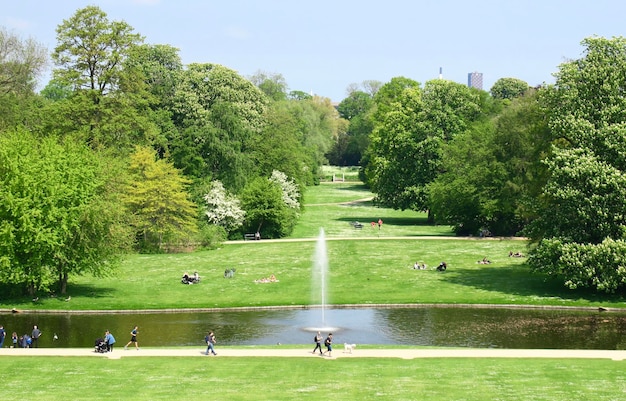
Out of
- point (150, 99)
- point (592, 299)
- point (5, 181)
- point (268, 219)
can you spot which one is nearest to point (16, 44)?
point (150, 99)

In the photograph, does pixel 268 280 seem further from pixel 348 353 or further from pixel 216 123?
pixel 216 123

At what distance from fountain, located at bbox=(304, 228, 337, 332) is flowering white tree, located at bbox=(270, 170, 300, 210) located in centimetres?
2224

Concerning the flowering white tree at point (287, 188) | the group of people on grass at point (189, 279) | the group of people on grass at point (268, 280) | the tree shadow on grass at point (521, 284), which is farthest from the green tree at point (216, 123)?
the tree shadow on grass at point (521, 284)

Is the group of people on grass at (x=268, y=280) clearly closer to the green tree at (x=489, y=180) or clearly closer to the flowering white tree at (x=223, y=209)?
the flowering white tree at (x=223, y=209)

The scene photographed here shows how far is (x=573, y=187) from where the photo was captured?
205 feet

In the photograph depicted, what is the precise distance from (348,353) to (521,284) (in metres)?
28.2

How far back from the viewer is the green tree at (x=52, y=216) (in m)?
59.1

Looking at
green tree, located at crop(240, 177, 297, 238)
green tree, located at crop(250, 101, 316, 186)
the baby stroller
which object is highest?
green tree, located at crop(250, 101, 316, 186)

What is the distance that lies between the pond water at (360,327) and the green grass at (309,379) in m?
6.75

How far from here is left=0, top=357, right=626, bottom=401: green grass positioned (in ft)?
111

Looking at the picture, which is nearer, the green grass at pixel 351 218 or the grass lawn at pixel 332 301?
the grass lawn at pixel 332 301

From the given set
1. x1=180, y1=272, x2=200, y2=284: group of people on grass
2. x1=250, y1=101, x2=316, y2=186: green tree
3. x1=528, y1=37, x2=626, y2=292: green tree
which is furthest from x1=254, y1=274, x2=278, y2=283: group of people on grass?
x1=250, y1=101, x2=316, y2=186: green tree

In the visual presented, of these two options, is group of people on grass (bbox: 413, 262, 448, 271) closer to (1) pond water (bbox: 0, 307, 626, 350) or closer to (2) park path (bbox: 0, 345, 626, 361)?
(1) pond water (bbox: 0, 307, 626, 350)

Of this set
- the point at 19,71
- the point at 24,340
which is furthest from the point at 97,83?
the point at 24,340
